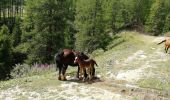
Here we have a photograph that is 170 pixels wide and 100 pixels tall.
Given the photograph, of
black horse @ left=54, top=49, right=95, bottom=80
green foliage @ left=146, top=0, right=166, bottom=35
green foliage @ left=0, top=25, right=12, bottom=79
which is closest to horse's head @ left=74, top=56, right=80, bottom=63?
black horse @ left=54, top=49, right=95, bottom=80

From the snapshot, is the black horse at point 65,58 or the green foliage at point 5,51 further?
the green foliage at point 5,51

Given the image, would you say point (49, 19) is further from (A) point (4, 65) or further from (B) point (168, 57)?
(B) point (168, 57)

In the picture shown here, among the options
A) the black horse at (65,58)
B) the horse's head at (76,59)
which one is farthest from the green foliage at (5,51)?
the horse's head at (76,59)

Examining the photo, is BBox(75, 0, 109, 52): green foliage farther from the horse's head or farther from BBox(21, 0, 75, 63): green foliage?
the horse's head

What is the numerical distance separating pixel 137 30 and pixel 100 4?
8.92 m

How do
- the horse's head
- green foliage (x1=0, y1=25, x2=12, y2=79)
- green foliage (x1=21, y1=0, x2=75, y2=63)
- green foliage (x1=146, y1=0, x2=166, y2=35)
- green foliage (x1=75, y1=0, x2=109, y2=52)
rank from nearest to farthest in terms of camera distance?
the horse's head → green foliage (x1=21, y1=0, x2=75, y2=63) → green foliage (x1=75, y1=0, x2=109, y2=52) → green foliage (x1=0, y1=25, x2=12, y2=79) → green foliage (x1=146, y1=0, x2=166, y2=35)

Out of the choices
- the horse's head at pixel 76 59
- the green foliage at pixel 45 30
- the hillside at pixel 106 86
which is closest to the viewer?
the hillside at pixel 106 86

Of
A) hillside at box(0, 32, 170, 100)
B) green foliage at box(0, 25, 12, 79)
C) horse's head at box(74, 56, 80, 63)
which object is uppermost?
horse's head at box(74, 56, 80, 63)

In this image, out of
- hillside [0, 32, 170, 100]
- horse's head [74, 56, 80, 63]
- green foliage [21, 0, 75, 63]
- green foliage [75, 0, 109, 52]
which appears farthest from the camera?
green foliage [75, 0, 109, 52]

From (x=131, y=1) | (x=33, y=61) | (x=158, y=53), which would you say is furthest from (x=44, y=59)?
(x=131, y=1)

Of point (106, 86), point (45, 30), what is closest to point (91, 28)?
point (45, 30)

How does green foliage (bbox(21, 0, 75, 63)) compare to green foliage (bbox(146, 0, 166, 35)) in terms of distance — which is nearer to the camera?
green foliage (bbox(21, 0, 75, 63))

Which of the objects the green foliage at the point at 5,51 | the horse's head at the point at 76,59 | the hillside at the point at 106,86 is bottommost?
the green foliage at the point at 5,51

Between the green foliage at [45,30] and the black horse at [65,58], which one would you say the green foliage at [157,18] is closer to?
the green foliage at [45,30]
